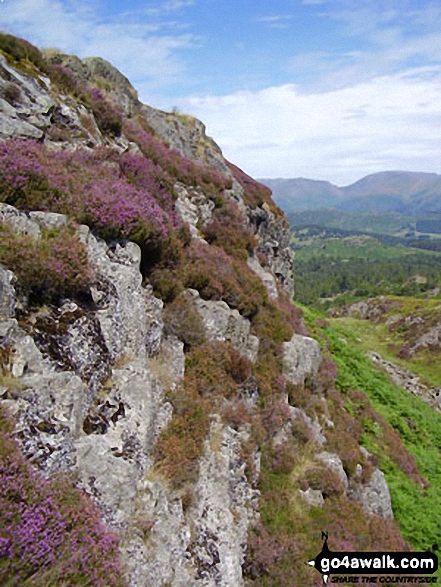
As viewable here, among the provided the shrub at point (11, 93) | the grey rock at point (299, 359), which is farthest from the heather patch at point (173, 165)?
the grey rock at point (299, 359)

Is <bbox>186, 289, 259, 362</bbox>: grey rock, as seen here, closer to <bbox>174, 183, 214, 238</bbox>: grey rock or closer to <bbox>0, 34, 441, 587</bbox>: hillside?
<bbox>0, 34, 441, 587</bbox>: hillside

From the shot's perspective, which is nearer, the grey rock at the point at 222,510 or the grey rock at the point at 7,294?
the grey rock at the point at 7,294

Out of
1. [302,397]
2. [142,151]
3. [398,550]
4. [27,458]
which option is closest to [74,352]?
[27,458]

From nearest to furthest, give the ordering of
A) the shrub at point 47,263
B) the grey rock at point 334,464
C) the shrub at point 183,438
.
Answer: the shrub at point 47,263
the shrub at point 183,438
the grey rock at point 334,464

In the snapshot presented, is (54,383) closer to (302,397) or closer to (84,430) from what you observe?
(84,430)

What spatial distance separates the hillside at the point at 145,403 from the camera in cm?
648

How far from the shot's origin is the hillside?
6477mm

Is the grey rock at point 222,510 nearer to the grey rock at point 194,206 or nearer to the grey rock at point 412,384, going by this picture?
the grey rock at point 194,206

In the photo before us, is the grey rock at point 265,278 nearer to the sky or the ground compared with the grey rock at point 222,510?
nearer to the sky

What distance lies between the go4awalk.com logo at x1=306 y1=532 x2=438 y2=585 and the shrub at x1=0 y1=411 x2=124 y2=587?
6128 millimetres

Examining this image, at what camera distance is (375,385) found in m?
24.3

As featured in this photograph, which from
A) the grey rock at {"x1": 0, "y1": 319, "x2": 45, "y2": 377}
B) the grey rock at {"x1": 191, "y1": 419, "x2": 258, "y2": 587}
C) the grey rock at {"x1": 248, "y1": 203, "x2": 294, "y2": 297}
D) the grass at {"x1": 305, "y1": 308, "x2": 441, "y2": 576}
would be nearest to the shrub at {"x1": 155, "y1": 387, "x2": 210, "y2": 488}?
the grey rock at {"x1": 191, "y1": 419, "x2": 258, "y2": 587}

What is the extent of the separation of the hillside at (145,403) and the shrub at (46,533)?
2 cm

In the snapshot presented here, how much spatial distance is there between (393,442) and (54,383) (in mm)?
15789
